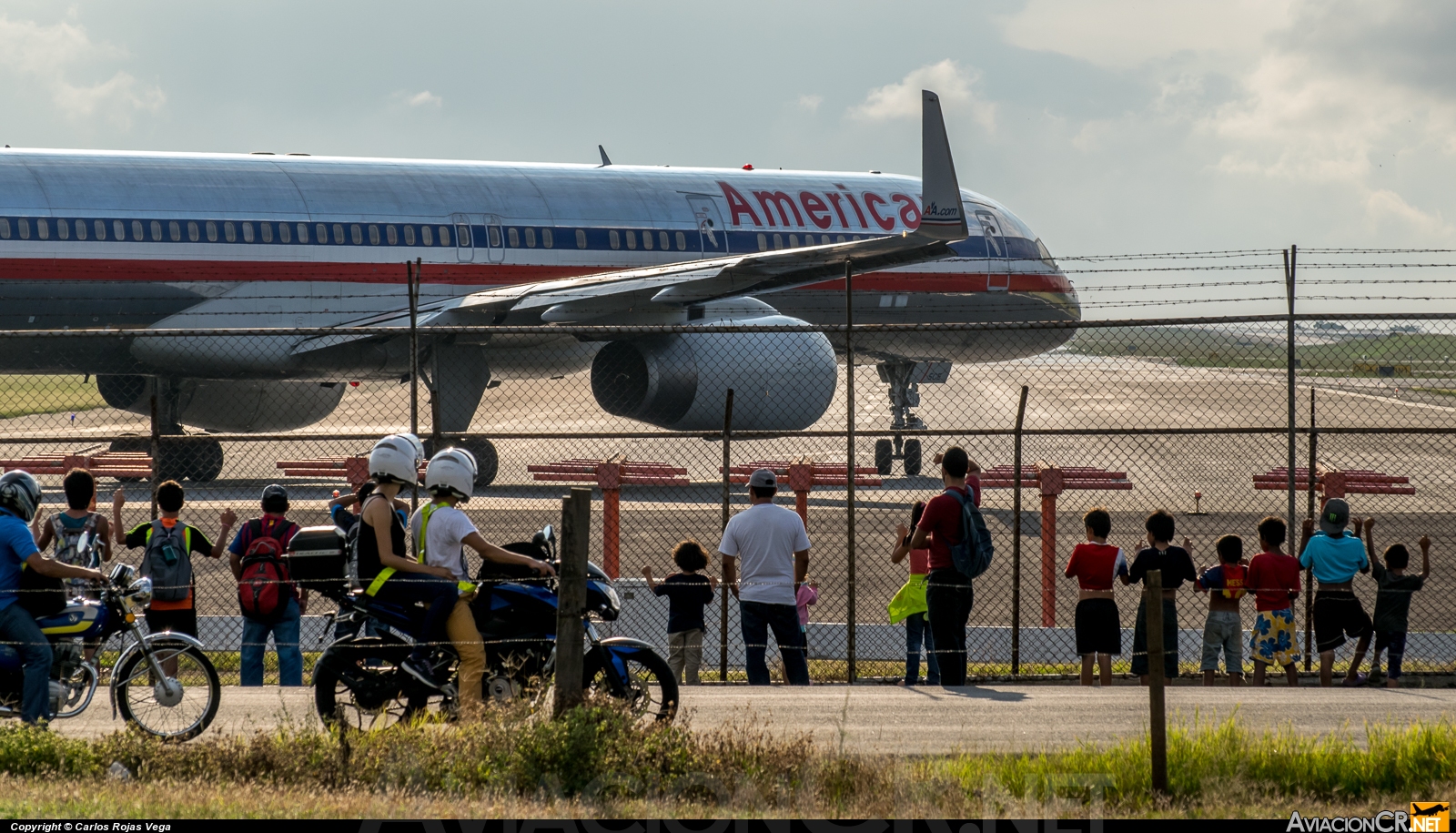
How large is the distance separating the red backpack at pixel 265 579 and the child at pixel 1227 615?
17.7 feet

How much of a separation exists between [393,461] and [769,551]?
261 cm

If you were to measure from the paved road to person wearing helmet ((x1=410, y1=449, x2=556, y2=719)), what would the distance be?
72cm

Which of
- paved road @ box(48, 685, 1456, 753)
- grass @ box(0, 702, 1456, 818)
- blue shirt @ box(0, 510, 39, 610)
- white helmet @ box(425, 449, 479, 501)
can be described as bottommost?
paved road @ box(48, 685, 1456, 753)

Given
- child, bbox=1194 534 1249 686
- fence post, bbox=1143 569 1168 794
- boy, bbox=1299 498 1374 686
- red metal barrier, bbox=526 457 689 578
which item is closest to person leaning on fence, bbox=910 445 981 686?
child, bbox=1194 534 1249 686

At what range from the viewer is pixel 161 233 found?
18.8m

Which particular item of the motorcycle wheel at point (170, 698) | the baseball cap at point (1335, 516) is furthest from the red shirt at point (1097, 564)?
the motorcycle wheel at point (170, 698)

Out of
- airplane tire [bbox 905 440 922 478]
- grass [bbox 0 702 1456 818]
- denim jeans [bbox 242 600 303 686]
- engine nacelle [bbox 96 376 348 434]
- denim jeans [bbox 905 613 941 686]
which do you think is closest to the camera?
grass [bbox 0 702 1456 818]

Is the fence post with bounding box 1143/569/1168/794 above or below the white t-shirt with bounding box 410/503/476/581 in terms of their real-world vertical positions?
below

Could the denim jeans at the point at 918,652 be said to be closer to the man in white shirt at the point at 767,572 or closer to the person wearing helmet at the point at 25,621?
the man in white shirt at the point at 767,572

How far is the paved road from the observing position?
709 cm

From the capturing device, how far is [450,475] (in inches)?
264

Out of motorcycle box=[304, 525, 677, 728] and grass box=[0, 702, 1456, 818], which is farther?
motorcycle box=[304, 525, 677, 728]

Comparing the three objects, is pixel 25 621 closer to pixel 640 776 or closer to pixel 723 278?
pixel 640 776

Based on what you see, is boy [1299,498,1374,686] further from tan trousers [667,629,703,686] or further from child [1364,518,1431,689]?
tan trousers [667,629,703,686]
